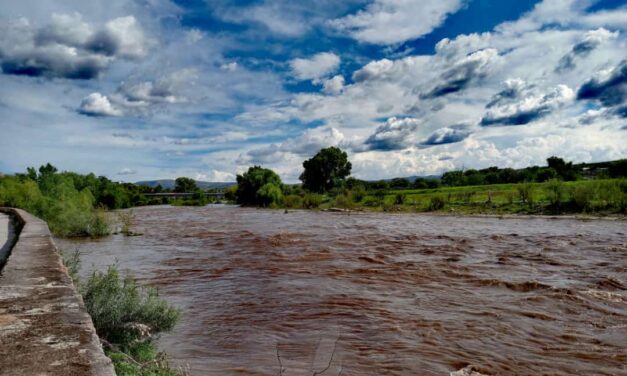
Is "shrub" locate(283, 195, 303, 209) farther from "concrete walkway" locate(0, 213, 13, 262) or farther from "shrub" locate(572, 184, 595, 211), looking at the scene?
"concrete walkway" locate(0, 213, 13, 262)

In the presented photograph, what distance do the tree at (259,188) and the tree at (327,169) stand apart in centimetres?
2063

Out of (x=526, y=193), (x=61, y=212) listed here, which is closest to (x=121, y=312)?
(x=61, y=212)

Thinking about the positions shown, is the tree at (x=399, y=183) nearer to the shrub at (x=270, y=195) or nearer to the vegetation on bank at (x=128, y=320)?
the shrub at (x=270, y=195)

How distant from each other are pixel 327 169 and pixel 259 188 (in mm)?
29850

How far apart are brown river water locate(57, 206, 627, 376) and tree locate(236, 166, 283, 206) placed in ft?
199

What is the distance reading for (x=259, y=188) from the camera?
86125 millimetres

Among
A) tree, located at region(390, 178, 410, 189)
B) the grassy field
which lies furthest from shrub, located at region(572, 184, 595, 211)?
tree, located at region(390, 178, 410, 189)

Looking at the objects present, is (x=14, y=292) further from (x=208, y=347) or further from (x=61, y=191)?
(x=61, y=191)

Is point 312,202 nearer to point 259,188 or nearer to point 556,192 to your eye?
point 259,188

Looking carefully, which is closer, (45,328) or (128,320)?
(45,328)

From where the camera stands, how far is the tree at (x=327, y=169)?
111 metres

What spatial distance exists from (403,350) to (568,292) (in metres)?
6.04

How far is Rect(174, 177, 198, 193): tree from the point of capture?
7205 inches

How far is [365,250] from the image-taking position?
62.2 ft
